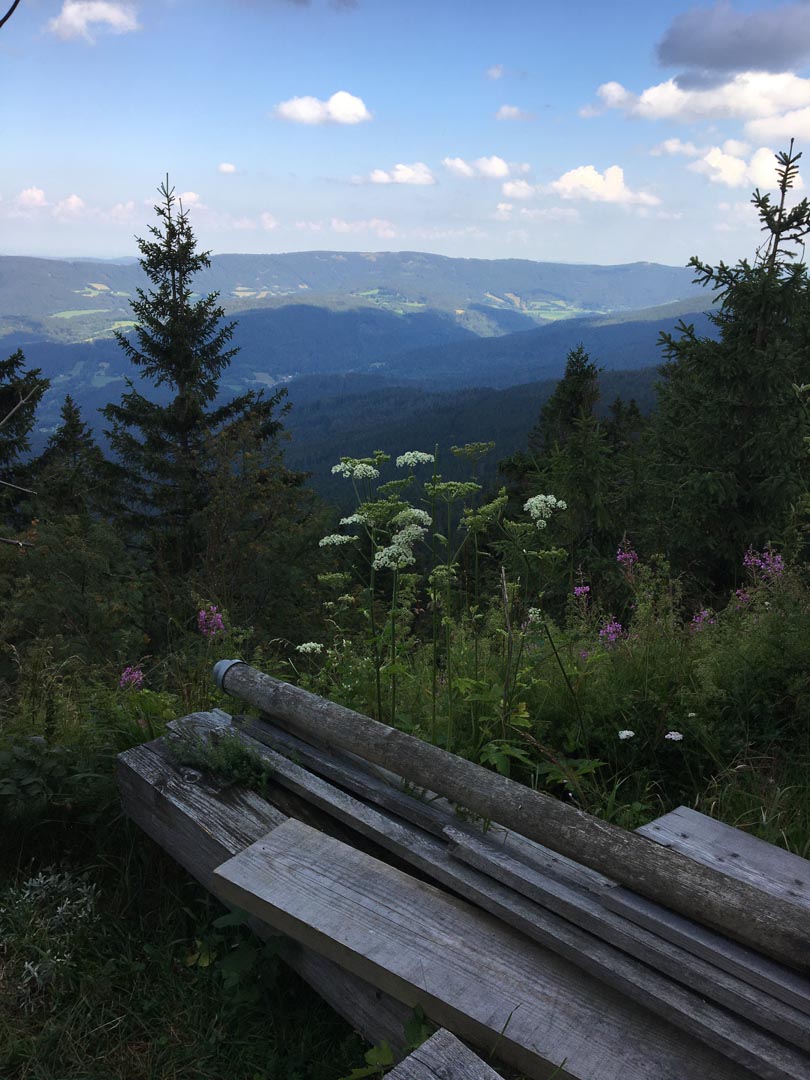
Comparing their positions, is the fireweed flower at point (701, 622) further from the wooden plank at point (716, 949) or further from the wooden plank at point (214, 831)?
the wooden plank at point (214, 831)

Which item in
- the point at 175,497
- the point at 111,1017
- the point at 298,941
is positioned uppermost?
the point at 298,941

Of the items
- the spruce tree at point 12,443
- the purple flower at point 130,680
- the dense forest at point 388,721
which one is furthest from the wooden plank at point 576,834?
the spruce tree at point 12,443

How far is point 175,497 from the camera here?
2333 cm

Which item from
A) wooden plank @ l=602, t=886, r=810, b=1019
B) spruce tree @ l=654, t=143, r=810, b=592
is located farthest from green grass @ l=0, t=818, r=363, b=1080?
spruce tree @ l=654, t=143, r=810, b=592

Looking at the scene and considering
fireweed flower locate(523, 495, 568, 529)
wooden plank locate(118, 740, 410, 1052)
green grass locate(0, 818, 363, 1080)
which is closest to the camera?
wooden plank locate(118, 740, 410, 1052)

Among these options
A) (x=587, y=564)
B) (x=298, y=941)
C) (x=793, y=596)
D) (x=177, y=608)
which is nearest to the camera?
(x=298, y=941)

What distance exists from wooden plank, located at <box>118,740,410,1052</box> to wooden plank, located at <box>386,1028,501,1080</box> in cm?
27

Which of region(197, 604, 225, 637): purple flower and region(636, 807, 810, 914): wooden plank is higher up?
region(636, 807, 810, 914): wooden plank

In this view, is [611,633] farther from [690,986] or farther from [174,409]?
[174,409]

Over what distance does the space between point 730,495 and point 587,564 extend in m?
2.90

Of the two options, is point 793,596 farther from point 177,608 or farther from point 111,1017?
point 177,608

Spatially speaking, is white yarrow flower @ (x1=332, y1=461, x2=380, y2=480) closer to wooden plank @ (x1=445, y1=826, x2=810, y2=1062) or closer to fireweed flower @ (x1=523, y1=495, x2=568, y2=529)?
fireweed flower @ (x1=523, y1=495, x2=568, y2=529)

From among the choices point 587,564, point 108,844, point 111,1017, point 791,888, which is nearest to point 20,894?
point 108,844

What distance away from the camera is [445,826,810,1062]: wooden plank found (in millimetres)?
1572
